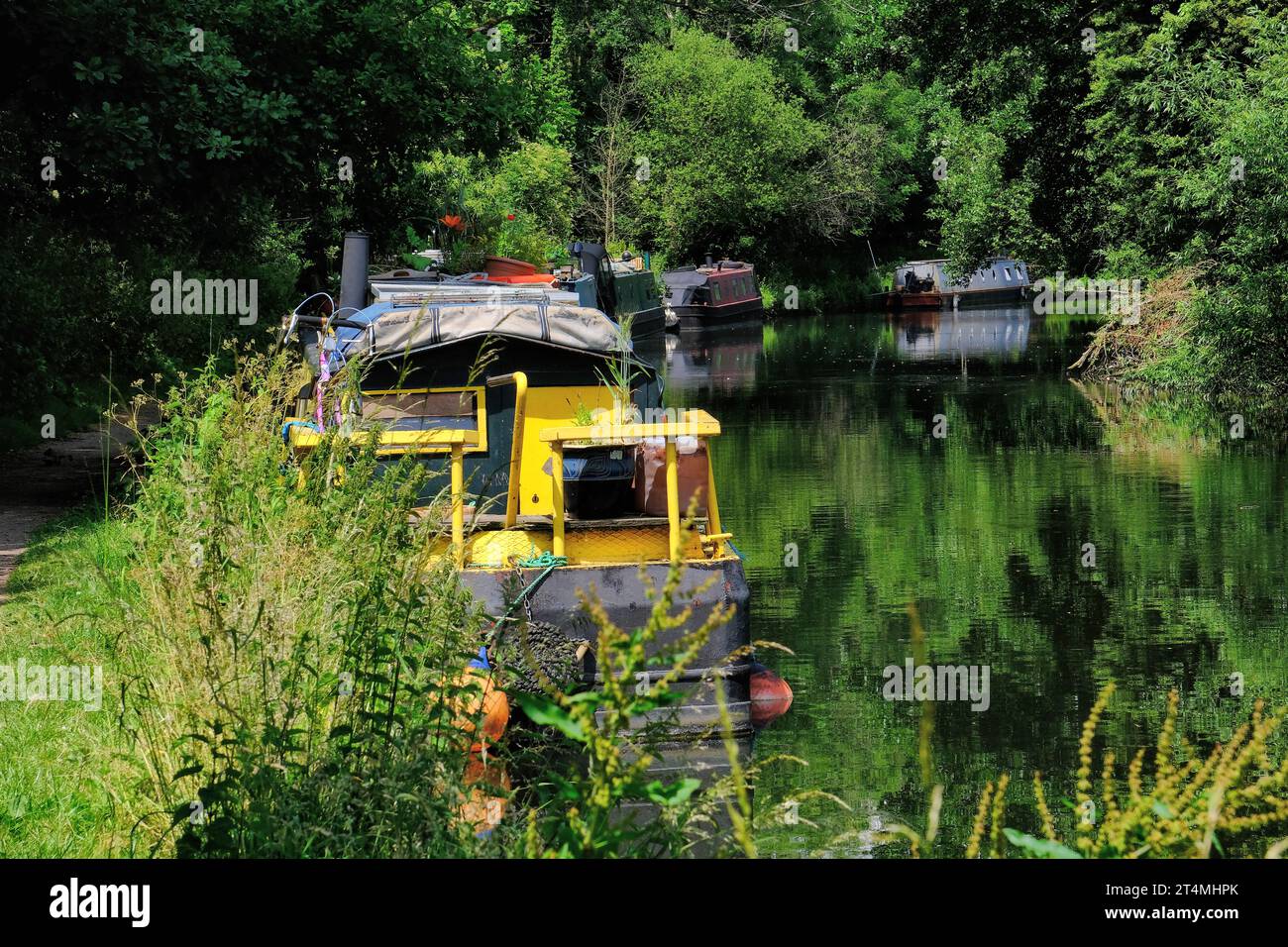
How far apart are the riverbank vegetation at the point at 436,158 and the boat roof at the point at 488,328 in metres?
4.52

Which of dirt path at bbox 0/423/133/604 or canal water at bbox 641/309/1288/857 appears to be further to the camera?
dirt path at bbox 0/423/133/604

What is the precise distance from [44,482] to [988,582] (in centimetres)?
1007

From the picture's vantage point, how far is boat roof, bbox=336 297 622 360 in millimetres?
11992

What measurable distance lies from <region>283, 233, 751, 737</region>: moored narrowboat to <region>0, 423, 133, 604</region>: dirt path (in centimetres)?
303

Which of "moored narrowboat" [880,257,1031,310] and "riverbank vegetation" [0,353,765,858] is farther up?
"moored narrowboat" [880,257,1031,310]

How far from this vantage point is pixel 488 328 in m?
12.2

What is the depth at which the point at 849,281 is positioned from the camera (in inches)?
2354

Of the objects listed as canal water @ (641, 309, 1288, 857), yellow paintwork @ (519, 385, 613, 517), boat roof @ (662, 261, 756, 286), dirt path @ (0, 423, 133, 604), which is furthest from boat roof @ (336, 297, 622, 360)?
boat roof @ (662, 261, 756, 286)

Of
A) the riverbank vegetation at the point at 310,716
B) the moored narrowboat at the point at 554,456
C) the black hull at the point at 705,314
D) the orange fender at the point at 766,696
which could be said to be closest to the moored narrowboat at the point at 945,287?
the black hull at the point at 705,314

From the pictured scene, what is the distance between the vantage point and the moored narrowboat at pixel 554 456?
412 inches

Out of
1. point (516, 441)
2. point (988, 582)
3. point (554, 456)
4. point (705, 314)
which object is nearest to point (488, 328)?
point (516, 441)

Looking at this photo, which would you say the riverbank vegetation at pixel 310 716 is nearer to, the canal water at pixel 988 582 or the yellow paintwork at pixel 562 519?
the canal water at pixel 988 582

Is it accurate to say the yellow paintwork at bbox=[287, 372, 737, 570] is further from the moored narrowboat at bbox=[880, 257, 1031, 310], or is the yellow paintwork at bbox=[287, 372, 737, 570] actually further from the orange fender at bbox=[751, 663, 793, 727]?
the moored narrowboat at bbox=[880, 257, 1031, 310]
